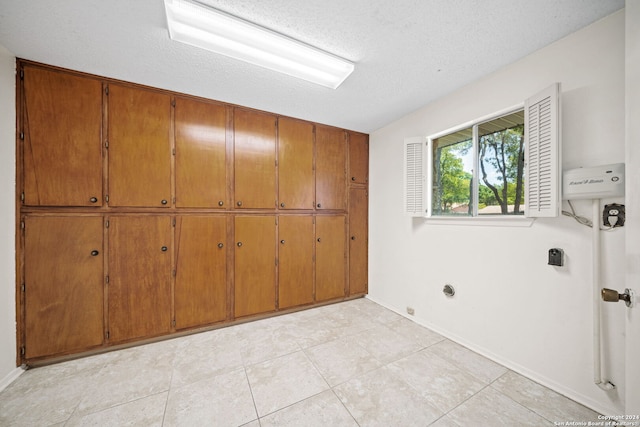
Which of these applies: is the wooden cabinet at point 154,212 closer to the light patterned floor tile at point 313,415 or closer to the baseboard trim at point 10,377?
the baseboard trim at point 10,377

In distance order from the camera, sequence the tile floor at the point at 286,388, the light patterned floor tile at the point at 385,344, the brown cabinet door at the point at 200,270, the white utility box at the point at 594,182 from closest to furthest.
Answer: the white utility box at the point at 594,182
the tile floor at the point at 286,388
the light patterned floor tile at the point at 385,344
the brown cabinet door at the point at 200,270

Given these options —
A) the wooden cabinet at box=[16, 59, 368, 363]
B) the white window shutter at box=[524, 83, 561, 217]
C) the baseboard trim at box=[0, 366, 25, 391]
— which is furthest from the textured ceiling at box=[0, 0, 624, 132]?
the baseboard trim at box=[0, 366, 25, 391]

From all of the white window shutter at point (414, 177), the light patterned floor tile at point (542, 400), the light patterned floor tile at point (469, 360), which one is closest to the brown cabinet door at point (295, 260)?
the white window shutter at point (414, 177)

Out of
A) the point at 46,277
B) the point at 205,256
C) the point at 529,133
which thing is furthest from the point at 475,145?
the point at 46,277

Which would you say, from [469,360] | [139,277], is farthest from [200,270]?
[469,360]

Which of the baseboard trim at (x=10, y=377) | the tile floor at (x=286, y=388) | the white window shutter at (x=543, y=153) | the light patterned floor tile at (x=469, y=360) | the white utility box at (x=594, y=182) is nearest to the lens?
the white utility box at (x=594, y=182)

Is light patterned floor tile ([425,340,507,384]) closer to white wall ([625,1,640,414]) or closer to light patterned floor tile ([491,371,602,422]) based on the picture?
light patterned floor tile ([491,371,602,422])

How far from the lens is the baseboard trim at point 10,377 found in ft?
5.56

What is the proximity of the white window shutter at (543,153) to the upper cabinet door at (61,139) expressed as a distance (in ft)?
12.6

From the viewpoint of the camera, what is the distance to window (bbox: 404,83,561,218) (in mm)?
1610

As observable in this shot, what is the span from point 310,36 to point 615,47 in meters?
2.05

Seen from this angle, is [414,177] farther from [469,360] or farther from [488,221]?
[469,360]

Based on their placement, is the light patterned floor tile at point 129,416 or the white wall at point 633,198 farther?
the light patterned floor tile at point 129,416

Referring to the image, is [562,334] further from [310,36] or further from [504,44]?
[310,36]
